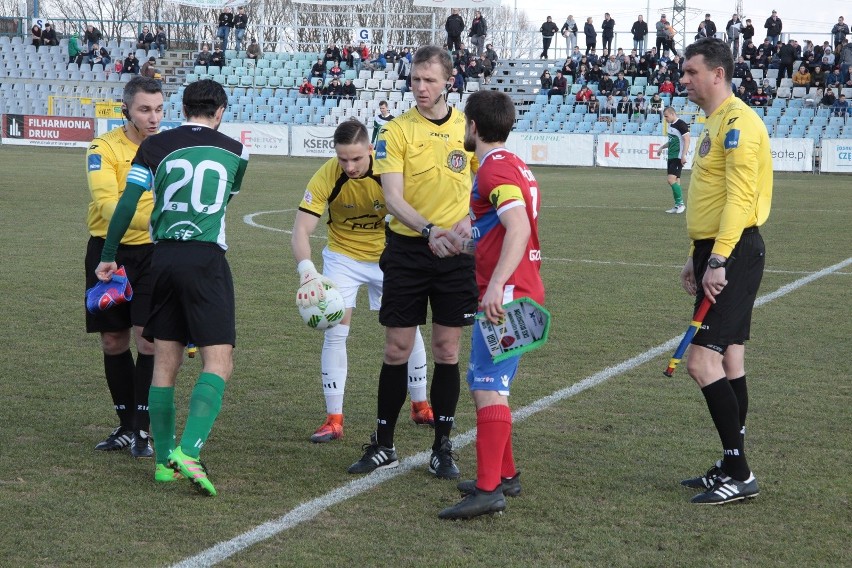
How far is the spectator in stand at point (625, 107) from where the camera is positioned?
36.9m

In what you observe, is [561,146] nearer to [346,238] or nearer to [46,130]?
[46,130]

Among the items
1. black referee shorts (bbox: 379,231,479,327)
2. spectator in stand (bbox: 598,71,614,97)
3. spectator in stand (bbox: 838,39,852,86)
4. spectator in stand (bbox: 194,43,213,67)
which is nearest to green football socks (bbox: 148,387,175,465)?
black referee shorts (bbox: 379,231,479,327)

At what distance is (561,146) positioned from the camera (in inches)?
1409

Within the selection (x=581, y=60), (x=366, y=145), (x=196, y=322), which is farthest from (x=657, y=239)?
(x=581, y=60)

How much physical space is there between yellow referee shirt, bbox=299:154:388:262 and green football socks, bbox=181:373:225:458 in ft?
4.28

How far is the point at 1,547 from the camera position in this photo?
4242mm

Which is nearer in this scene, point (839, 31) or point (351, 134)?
point (351, 134)

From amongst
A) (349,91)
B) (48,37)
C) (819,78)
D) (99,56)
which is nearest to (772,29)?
(819,78)

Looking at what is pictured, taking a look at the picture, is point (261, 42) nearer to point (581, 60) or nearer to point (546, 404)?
point (581, 60)

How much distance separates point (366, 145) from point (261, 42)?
4311cm

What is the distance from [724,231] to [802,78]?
113ft

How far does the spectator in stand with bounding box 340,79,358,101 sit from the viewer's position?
134 ft

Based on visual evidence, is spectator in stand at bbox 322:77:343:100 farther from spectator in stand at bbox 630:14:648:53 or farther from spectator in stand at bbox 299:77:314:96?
spectator in stand at bbox 630:14:648:53

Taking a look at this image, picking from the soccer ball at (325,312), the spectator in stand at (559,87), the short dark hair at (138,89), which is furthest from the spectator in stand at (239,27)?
the soccer ball at (325,312)
